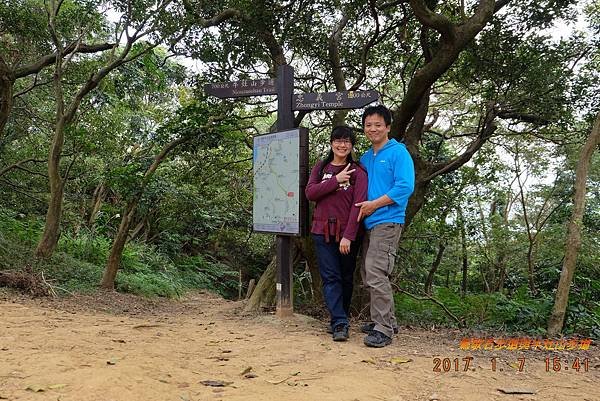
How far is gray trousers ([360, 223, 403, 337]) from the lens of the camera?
12.6 feet

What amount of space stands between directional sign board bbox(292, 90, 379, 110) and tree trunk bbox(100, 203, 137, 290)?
370 cm

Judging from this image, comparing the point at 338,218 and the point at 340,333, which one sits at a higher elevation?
the point at 338,218

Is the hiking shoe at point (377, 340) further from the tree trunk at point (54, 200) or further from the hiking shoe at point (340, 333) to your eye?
the tree trunk at point (54, 200)

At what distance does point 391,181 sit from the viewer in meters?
3.96

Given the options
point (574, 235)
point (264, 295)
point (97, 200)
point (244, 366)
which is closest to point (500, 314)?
point (574, 235)

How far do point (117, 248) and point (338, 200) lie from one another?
4.87 metres

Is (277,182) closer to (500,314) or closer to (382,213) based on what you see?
(382,213)

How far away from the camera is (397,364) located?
322 centimetres

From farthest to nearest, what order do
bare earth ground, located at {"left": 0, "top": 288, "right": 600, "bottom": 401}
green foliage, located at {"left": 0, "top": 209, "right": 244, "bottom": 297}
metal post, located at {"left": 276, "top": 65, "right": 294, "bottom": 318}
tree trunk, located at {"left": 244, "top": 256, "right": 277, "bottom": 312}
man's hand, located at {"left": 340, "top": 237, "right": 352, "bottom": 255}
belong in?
green foliage, located at {"left": 0, "top": 209, "right": 244, "bottom": 297} < tree trunk, located at {"left": 244, "top": 256, "right": 277, "bottom": 312} < metal post, located at {"left": 276, "top": 65, "right": 294, "bottom": 318} < man's hand, located at {"left": 340, "top": 237, "right": 352, "bottom": 255} < bare earth ground, located at {"left": 0, "top": 288, "right": 600, "bottom": 401}

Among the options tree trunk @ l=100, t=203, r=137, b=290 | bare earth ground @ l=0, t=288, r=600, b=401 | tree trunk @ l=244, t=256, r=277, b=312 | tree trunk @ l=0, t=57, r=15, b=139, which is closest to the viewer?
bare earth ground @ l=0, t=288, r=600, b=401

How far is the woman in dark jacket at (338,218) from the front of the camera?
4027mm

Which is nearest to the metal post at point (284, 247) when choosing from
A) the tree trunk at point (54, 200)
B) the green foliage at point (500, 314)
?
the green foliage at point (500, 314)

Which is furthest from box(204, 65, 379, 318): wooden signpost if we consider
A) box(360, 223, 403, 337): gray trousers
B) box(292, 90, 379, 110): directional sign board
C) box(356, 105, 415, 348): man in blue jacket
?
→ box(360, 223, 403, 337): gray trousers

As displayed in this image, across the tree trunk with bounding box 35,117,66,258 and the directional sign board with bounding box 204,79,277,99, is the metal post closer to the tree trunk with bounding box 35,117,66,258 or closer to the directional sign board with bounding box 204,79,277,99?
the directional sign board with bounding box 204,79,277,99
